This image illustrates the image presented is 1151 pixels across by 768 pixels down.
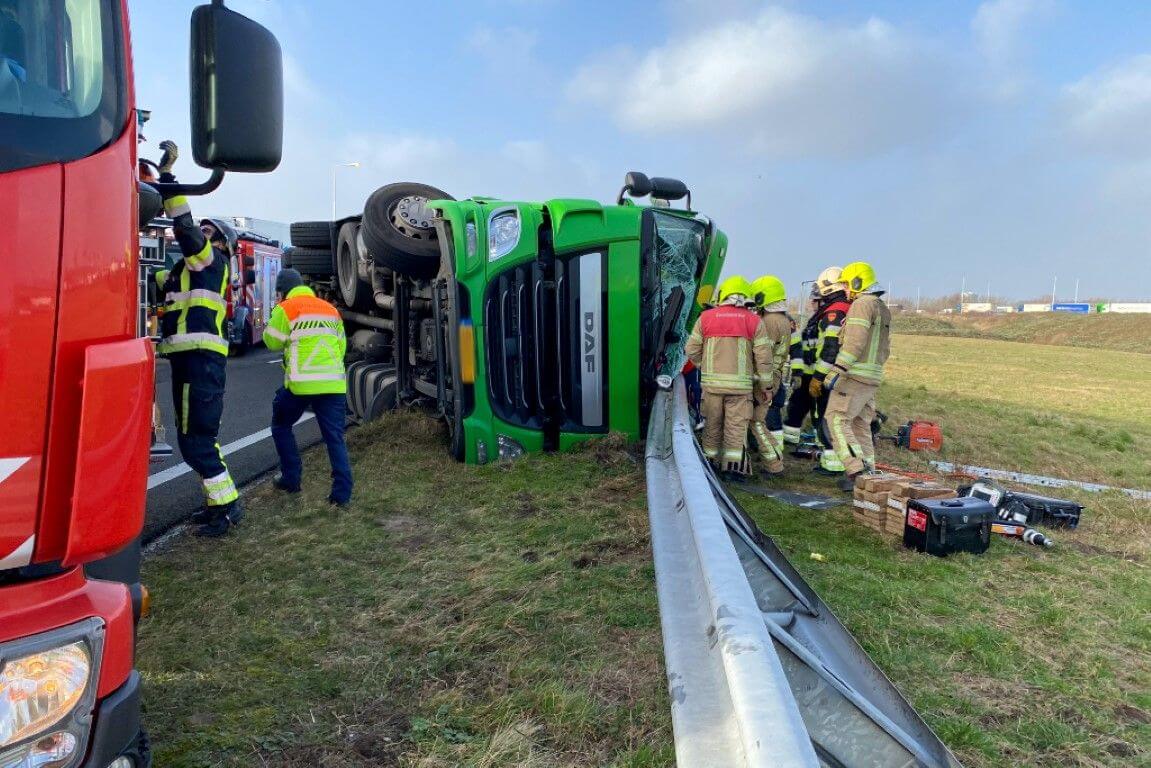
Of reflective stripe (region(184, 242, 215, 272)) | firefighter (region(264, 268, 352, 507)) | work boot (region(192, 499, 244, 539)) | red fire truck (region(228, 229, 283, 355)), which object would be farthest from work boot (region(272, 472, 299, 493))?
red fire truck (region(228, 229, 283, 355))

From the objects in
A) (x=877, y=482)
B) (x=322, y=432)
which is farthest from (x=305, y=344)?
(x=877, y=482)

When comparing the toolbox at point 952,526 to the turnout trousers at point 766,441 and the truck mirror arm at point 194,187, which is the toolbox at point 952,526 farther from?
the truck mirror arm at point 194,187

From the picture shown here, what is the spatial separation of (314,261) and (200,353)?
5.49 m

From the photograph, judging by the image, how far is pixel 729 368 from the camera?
6.10 meters

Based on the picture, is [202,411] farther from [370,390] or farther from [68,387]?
[370,390]

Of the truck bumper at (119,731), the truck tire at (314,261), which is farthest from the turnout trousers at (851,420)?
the truck tire at (314,261)

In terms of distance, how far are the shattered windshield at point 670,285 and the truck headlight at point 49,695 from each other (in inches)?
185

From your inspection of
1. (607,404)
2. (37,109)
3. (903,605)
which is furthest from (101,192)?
(607,404)

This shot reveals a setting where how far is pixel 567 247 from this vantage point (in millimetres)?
5547

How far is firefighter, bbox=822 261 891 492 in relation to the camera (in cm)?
603

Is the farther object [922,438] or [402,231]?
[922,438]

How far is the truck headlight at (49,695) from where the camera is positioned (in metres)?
1.23

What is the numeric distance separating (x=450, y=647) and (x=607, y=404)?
3.20 m

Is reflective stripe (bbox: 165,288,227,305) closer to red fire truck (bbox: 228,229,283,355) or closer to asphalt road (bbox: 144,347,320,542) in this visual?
asphalt road (bbox: 144,347,320,542)
